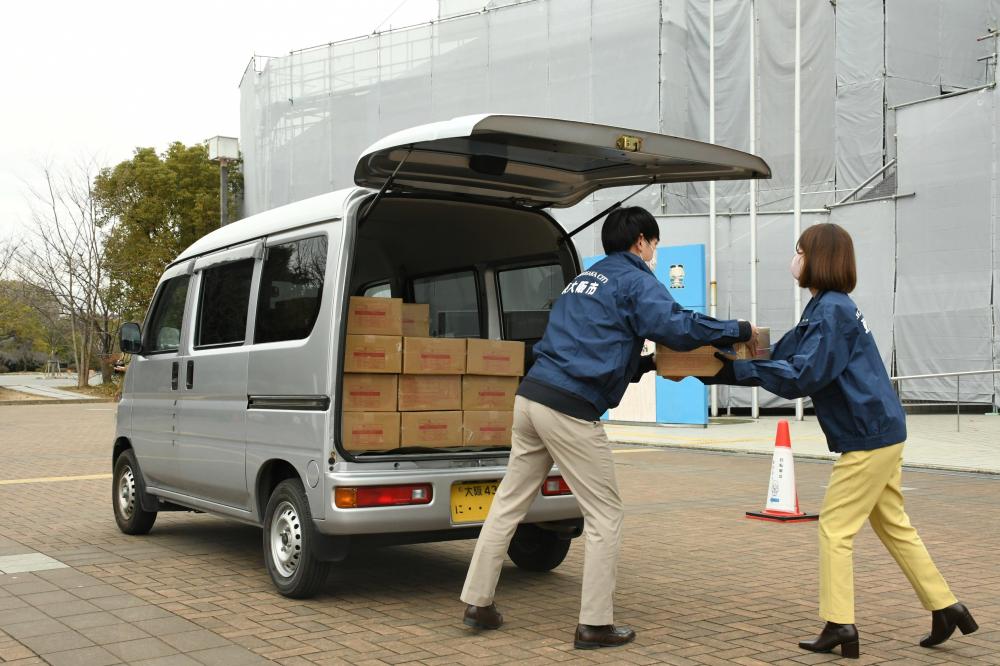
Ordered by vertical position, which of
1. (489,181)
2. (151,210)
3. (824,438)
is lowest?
(824,438)

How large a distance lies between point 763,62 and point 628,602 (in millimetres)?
23821

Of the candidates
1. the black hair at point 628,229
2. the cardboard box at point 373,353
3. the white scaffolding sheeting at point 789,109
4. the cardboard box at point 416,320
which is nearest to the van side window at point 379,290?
the cardboard box at point 416,320

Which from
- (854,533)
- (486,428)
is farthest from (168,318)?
(854,533)

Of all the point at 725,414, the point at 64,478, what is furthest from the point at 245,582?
the point at 725,414

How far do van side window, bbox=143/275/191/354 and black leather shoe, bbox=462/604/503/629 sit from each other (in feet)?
10.5

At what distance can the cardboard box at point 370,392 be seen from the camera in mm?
5660

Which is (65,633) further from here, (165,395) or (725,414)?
(725,414)

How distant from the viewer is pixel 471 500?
5.73 m

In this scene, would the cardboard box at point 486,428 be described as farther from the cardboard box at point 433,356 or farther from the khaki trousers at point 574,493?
the khaki trousers at point 574,493

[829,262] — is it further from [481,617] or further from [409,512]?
[409,512]

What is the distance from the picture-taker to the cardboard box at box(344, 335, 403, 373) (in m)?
5.67

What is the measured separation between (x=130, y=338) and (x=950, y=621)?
5.50 meters

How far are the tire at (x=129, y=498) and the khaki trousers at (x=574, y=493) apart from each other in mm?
3714

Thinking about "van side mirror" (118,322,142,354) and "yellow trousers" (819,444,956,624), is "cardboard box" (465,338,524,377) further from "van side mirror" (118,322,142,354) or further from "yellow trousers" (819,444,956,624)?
"van side mirror" (118,322,142,354)
